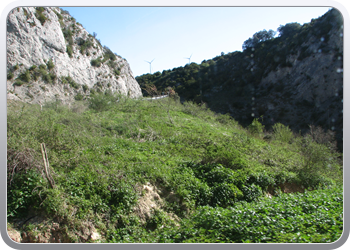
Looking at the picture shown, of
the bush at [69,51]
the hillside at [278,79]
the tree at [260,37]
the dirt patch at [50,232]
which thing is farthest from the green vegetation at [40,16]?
the tree at [260,37]

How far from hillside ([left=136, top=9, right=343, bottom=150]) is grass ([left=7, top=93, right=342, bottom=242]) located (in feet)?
62.6

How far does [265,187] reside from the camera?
8.21 m

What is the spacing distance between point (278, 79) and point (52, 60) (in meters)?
35.7

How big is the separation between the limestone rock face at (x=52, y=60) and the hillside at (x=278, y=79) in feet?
51.0

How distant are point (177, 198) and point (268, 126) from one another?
108ft

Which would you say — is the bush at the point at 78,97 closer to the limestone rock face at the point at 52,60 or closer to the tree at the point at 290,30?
the limestone rock face at the point at 52,60

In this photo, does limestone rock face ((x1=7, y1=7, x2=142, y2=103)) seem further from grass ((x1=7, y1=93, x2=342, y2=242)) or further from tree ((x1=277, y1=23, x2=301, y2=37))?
tree ((x1=277, y1=23, x2=301, y2=37))

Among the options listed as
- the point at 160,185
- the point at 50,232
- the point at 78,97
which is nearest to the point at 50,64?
the point at 78,97

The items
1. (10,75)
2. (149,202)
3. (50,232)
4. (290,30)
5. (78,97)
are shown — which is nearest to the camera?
(50,232)

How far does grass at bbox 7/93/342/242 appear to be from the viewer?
4.65 metres

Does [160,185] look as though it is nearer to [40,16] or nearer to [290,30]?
[40,16]

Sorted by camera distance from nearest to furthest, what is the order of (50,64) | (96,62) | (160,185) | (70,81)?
1. (160,185)
2. (50,64)
3. (70,81)
4. (96,62)

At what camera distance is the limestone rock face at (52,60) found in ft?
57.6

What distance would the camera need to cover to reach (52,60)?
21672mm
